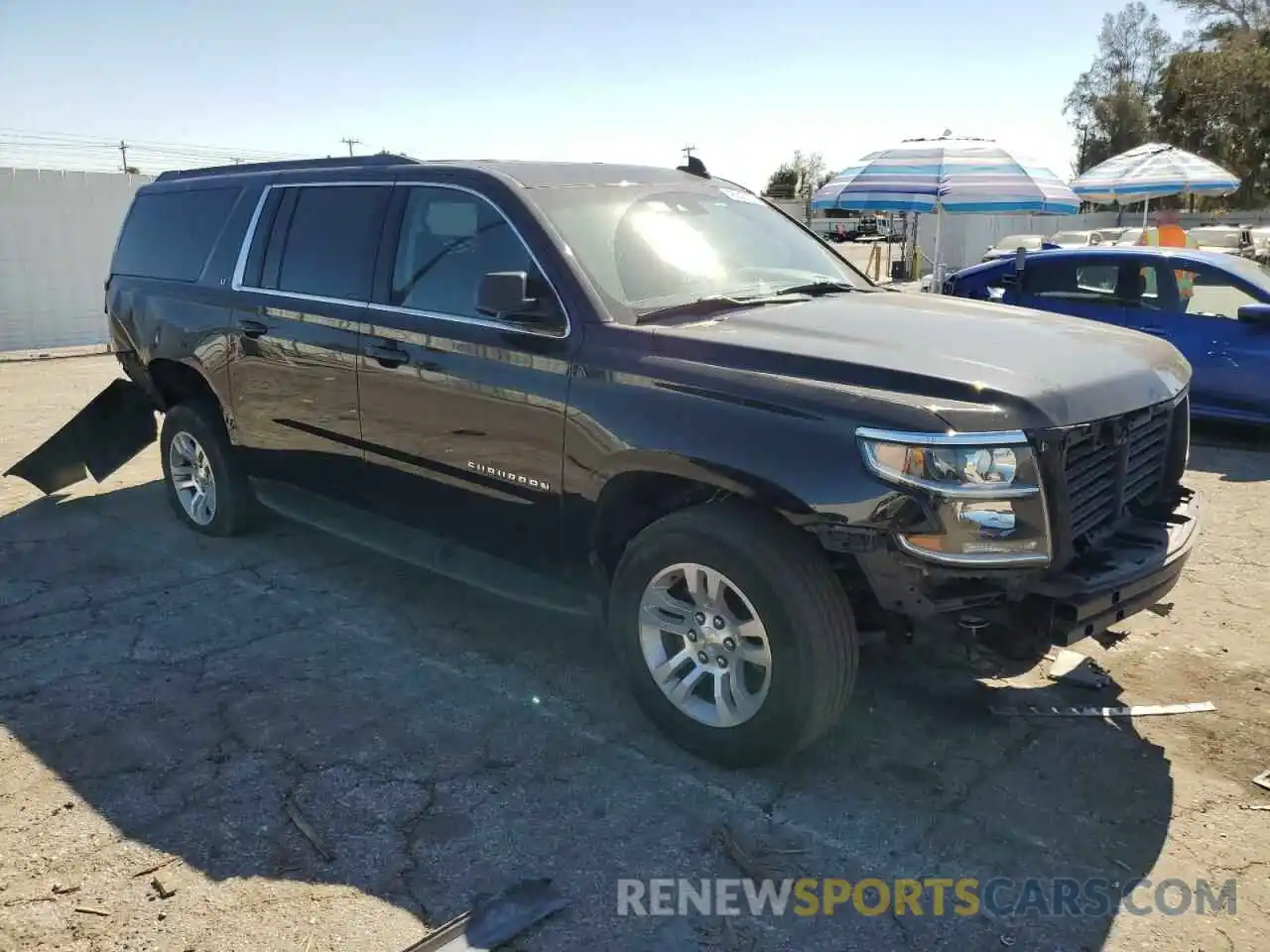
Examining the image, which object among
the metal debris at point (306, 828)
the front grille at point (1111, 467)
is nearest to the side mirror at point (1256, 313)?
the front grille at point (1111, 467)

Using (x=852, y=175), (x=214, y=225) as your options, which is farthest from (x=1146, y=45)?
(x=214, y=225)

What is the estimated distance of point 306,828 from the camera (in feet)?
10.3

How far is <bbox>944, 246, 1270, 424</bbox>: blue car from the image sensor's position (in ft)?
26.8

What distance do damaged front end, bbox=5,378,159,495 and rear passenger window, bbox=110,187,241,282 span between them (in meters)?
0.97

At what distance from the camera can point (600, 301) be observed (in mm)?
3619

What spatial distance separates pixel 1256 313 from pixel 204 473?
7902mm

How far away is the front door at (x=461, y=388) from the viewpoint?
3.74m

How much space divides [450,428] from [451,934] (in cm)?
201

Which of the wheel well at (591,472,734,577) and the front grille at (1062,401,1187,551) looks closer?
the front grille at (1062,401,1187,551)

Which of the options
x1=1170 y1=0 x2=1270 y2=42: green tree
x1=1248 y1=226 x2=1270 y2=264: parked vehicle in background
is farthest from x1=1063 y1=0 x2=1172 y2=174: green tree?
x1=1248 y1=226 x2=1270 y2=264: parked vehicle in background

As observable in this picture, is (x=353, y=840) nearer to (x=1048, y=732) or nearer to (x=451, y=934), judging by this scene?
(x=451, y=934)

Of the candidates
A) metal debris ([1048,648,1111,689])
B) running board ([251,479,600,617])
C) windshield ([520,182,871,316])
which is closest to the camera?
windshield ([520,182,871,316])

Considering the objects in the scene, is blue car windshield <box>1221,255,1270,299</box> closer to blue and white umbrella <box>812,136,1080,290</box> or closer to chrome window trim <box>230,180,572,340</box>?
blue and white umbrella <box>812,136,1080,290</box>

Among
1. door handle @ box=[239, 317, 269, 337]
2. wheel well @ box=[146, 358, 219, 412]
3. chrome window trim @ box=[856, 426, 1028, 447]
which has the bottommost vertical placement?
wheel well @ box=[146, 358, 219, 412]
